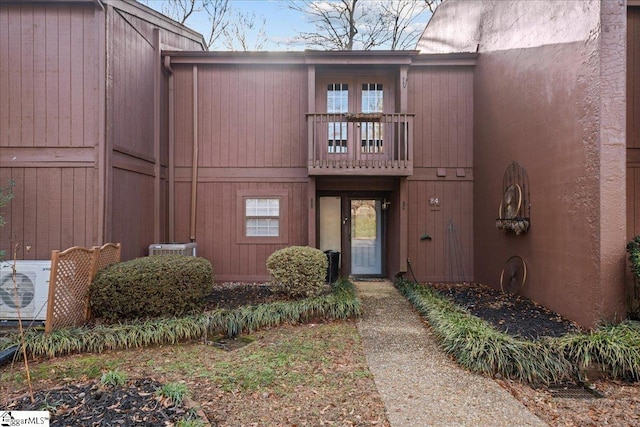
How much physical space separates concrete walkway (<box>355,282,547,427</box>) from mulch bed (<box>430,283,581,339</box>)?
3.30 ft

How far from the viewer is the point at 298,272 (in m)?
5.84

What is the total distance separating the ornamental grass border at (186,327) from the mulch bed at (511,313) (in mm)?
1919

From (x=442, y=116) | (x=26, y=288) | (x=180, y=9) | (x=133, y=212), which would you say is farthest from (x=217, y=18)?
(x=26, y=288)

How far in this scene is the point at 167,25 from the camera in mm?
7781

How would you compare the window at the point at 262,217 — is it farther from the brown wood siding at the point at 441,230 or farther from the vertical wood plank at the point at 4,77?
the vertical wood plank at the point at 4,77

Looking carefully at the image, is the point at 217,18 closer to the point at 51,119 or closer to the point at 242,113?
the point at 242,113

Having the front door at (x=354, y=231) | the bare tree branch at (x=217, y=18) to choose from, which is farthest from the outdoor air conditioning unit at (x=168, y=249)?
the bare tree branch at (x=217, y=18)

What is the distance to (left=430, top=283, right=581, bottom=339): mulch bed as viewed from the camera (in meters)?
4.64

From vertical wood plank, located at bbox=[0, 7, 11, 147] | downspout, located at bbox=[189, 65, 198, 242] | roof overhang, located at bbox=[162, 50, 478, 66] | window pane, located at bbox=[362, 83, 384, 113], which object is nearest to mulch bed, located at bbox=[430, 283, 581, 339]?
window pane, located at bbox=[362, 83, 384, 113]

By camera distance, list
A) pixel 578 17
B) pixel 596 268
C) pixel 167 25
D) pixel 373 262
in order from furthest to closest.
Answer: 1. pixel 373 262
2. pixel 167 25
3. pixel 578 17
4. pixel 596 268

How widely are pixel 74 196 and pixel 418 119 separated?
21.6ft

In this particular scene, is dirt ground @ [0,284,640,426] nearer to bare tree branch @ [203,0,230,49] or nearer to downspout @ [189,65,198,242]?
downspout @ [189,65,198,242]

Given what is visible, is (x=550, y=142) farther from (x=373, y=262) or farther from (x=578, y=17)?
(x=373, y=262)

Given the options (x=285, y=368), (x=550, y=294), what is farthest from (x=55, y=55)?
(x=550, y=294)
